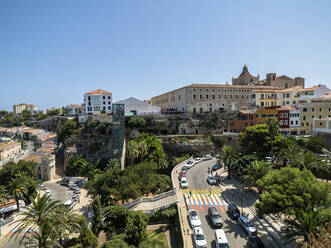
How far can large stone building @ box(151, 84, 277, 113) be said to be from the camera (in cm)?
6650

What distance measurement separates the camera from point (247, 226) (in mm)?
20828

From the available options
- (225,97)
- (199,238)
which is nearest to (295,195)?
(199,238)

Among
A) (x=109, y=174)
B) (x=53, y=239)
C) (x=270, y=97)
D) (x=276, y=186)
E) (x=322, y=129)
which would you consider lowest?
(x=53, y=239)

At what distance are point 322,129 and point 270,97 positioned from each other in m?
22.8

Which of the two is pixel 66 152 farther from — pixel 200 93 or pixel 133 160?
pixel 200 93

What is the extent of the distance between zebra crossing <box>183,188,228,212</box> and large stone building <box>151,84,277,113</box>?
129ft

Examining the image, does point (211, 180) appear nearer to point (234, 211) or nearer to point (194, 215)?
point (234, 211)

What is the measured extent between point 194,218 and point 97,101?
206 ft

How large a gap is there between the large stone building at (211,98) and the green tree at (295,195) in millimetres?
46503

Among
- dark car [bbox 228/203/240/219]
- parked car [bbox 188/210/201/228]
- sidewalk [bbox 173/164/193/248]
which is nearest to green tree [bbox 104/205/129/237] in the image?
sidewalk [bbox 173/164/193/248]

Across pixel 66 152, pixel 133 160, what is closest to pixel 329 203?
pixel 133 160

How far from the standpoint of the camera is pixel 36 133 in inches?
3472

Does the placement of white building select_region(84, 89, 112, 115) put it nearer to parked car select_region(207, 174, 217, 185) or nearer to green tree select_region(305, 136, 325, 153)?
parked car select_region(207, 174, 217, 185)

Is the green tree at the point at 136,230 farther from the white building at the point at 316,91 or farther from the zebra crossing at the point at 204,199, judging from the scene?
the white building at the point at 316,91
